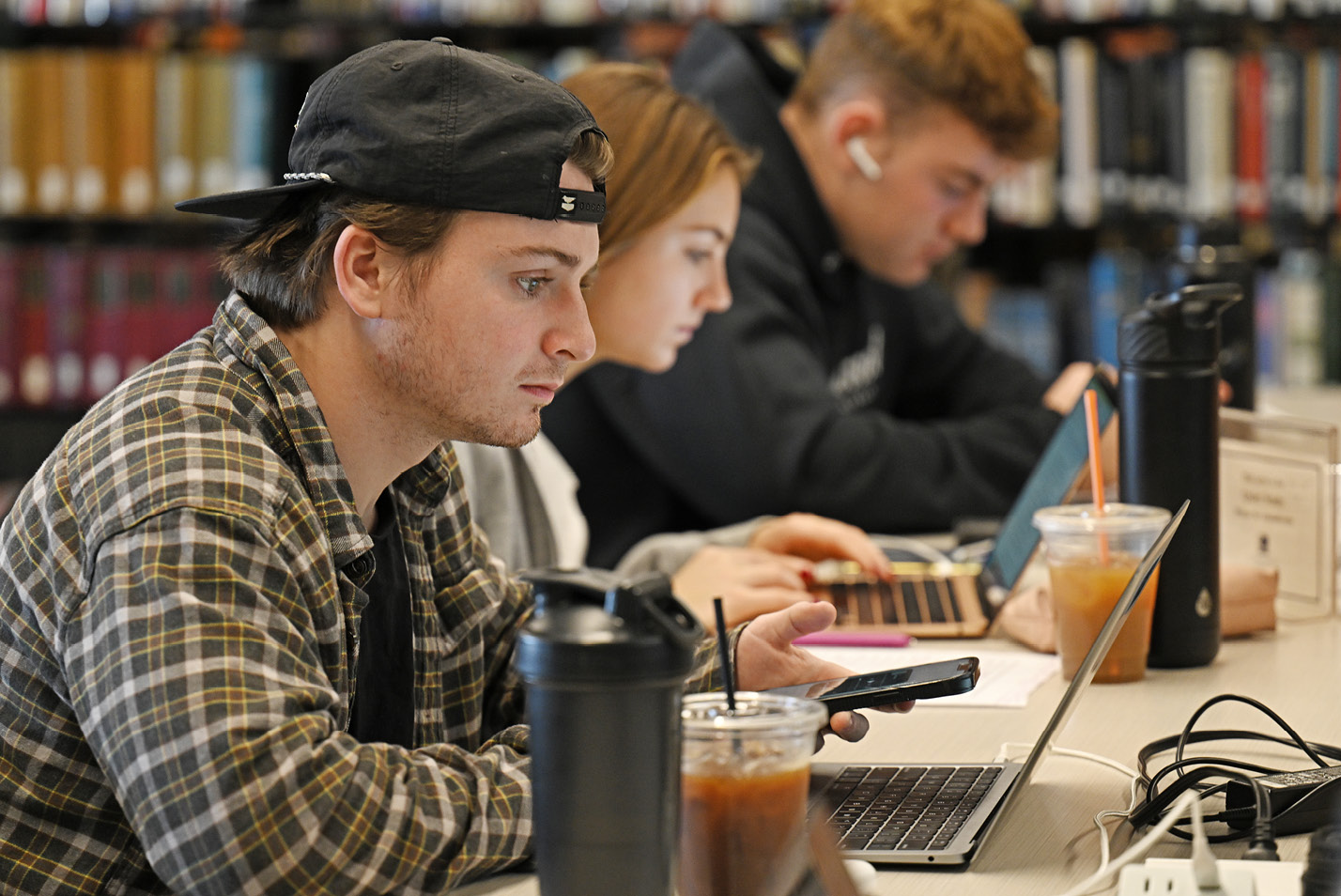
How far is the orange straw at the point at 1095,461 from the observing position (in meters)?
1.18

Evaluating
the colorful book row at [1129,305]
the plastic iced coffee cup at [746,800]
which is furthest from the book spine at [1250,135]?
the plastic iced coffee cup at [746,800]

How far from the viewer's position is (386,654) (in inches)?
42.7

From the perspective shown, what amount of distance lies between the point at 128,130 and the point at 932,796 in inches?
112

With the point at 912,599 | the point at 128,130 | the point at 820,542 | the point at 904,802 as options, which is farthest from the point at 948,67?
the point at 128,130

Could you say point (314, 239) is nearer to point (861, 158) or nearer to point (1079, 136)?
point (861, 158)

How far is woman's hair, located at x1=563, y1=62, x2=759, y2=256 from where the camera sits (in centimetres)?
164

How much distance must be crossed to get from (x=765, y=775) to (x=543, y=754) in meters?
0.11

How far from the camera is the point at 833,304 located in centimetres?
243

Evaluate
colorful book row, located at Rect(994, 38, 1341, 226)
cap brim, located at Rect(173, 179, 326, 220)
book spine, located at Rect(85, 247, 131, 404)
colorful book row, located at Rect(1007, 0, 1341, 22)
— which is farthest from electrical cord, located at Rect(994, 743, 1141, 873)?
book spine, located at Rect(85, 247, 131, 404)

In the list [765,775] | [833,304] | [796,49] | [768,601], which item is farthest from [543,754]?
[796,49]

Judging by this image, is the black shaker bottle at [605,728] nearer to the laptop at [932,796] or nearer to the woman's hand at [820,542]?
the laptop at [932,796]

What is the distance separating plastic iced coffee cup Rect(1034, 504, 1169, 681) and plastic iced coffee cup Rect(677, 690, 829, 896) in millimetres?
557

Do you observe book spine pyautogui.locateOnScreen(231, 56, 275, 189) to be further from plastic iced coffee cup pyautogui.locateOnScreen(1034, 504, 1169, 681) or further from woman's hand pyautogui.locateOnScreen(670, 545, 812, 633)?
plastic iced coffee cup pyautogui.locateOnScreen(1034, 504, 1169, 681)

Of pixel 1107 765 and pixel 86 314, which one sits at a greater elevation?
pixel 86 314
